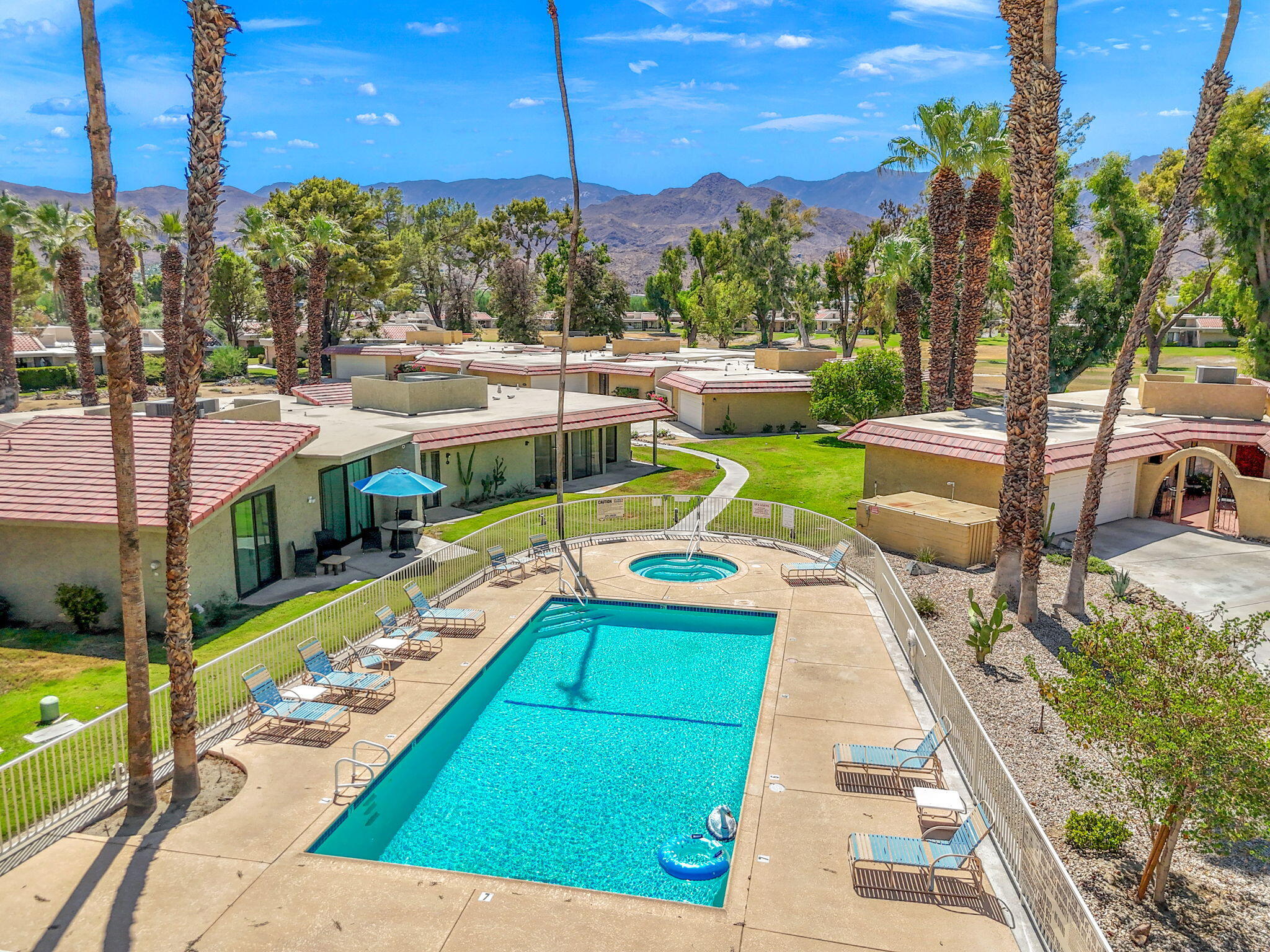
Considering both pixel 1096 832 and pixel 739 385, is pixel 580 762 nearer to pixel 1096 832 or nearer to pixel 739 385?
pixel 1096 832

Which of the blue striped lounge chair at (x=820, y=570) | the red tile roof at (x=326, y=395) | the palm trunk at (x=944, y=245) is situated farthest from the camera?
the red tile roof at (x=326, y=395)

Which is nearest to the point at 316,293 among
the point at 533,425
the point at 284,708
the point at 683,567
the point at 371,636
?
the point at 533,425

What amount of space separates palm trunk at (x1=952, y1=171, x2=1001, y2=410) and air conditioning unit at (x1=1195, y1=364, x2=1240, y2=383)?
738 cm

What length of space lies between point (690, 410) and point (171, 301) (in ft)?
100

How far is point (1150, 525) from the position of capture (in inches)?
1043

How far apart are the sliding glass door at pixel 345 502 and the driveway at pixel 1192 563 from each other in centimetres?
2049

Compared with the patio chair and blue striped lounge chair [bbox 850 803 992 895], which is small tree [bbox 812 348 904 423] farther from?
blue striped lounge chair [bbox 850 803 992 895]

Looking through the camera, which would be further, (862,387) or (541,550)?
(862,387)

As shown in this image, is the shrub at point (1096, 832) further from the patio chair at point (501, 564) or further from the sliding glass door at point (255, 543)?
the sliding glass door at point (255, 543)

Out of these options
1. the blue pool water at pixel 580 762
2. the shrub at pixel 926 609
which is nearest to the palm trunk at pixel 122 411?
the blue pool water at pixel 580 762

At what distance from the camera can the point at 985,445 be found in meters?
24.7

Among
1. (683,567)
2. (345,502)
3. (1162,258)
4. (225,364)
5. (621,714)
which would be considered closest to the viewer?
(621,714)

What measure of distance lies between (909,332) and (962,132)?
379 inches

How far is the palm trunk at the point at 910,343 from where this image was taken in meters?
36.7
